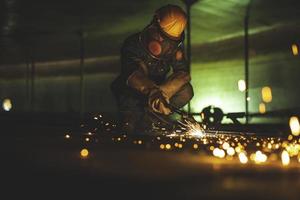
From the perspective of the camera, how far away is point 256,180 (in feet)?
10.7

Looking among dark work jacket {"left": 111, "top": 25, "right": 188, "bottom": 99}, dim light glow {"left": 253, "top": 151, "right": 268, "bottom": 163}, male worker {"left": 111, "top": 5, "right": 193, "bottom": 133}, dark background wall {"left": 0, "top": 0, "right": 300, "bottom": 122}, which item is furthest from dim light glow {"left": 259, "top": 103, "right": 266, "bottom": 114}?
dim light glow {"left": 253, "top": 151, "right": 268, "bottom": 163}

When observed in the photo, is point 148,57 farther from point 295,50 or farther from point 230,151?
point 295,50

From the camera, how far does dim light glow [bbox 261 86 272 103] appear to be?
36.0 ft

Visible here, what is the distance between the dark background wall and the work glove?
3814mm

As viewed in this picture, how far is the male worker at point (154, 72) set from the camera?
571cm

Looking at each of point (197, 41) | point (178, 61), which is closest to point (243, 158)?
point (178, 61)

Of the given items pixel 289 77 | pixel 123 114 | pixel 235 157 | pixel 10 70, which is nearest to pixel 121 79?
pixel 123 114

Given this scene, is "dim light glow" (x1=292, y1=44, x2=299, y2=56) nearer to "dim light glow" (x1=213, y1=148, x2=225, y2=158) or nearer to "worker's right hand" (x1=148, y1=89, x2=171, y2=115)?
"worker's right hand" (x1=148, y1=89, x2=171, y2=115)

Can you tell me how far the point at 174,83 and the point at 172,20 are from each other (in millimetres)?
746

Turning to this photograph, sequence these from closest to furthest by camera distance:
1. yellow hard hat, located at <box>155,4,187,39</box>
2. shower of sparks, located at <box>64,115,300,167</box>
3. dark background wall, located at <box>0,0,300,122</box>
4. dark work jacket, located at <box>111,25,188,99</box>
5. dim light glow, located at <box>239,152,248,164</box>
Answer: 1. dim light glow, located at <box>239,152,248,164</box>
2. shower of sparks, located at <box>64,115,300,167</box>
3. yellow hard hat, located at <box>155,4,187,39</box>
4. dark work jacket, located at <box>111,25,188,99</box>
5. dark background wall, located at <box>0,0,300,122</box>

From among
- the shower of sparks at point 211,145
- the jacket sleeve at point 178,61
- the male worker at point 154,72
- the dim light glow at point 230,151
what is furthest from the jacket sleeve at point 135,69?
the dim light glow at point 230,151

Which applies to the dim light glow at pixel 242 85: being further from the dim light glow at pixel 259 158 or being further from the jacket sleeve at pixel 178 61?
the dim light glow at pixel 259 158

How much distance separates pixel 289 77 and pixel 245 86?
0.82m

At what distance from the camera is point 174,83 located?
6094 mm
